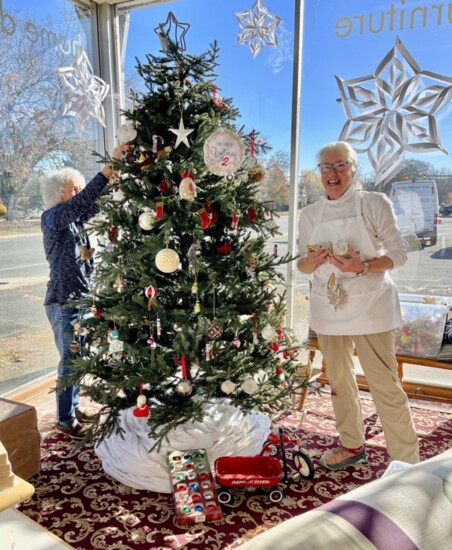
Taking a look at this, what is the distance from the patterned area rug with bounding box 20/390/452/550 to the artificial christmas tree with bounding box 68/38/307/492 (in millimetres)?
260

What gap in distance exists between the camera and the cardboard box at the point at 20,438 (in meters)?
1.97

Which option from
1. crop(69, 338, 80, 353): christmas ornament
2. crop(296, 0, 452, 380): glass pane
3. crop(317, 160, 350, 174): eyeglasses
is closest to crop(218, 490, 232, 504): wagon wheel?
crop(69, 338, 80, 353): christmas ornament

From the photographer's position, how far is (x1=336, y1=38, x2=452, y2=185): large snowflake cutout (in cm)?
272

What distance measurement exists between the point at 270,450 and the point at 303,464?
169mm

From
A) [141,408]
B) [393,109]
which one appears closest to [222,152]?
[141,408]

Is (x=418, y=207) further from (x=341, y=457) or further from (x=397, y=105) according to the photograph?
(x=341, y=457)

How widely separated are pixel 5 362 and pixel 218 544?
1889 millimetres

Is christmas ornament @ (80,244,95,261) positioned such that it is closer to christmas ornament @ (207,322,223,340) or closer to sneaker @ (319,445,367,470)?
christmas ornament @ (207,322,223,340)

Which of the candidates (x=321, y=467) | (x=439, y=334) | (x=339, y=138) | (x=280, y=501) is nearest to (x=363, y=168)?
(x=339, y=138)

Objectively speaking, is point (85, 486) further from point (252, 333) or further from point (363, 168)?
point (363, 168)

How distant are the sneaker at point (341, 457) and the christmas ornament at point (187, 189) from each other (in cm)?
144

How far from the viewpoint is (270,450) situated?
84.6 inches

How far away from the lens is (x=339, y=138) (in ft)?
9.85

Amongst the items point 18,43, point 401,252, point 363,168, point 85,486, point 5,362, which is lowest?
point 85,486
